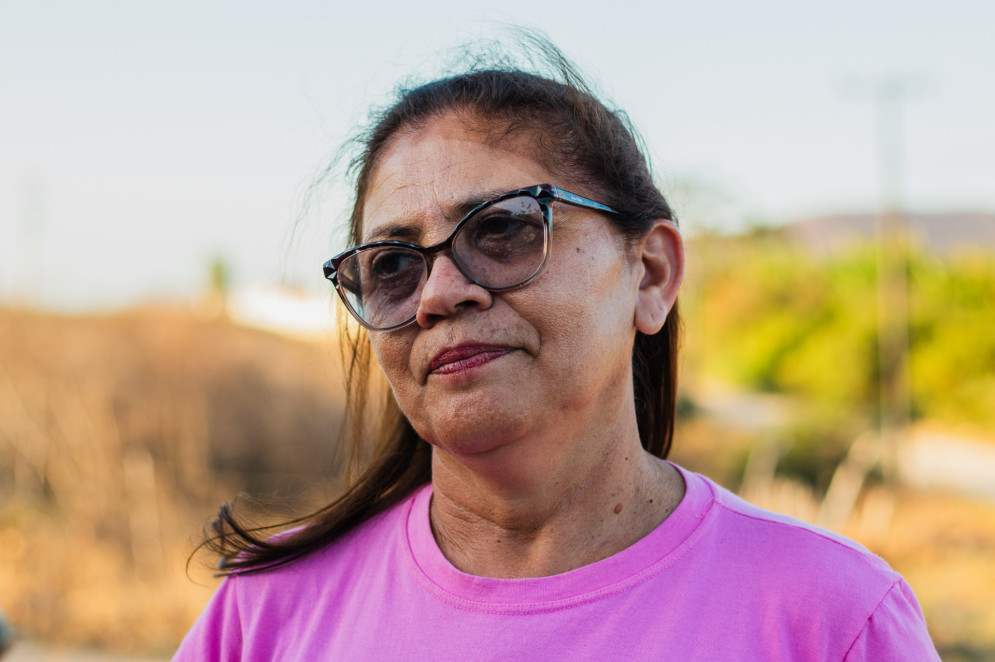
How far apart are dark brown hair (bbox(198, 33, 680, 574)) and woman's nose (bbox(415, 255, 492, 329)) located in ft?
0.80

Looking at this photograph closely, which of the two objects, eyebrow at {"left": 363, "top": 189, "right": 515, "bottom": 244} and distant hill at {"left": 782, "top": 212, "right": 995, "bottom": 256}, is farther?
distant hill at {"left": 782, "top": 212, "right": 995, "bottom": 256}

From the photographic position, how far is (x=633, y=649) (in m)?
1.29

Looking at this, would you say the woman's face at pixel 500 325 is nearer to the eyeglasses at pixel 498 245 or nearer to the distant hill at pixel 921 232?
the eyeglasses at pixel 498 245

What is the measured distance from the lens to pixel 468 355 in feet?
4.47

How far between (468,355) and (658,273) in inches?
17.1

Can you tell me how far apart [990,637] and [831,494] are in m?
4.92

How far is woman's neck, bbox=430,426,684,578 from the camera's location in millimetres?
1462

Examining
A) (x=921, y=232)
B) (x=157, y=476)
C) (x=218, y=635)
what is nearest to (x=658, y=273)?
(x=218, y=635)

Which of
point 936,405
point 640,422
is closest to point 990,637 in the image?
point 640,422

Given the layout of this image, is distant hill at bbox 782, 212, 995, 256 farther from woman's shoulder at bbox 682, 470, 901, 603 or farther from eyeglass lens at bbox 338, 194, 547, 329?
eyeglass lens at bbox 338, 194, 547, 329

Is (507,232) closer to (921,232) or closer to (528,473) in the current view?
(528,473)

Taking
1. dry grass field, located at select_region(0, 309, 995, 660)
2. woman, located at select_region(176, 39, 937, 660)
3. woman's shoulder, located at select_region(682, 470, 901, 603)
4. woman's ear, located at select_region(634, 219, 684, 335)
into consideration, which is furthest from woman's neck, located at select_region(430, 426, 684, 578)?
dry grass field, located at select_region(0, 309, 995, 660)

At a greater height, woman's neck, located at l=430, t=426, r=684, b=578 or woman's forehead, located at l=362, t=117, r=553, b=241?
woman's forehead, located at l=362, t=117, r=553, b=241

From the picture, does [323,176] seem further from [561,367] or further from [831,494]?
[831,494]
